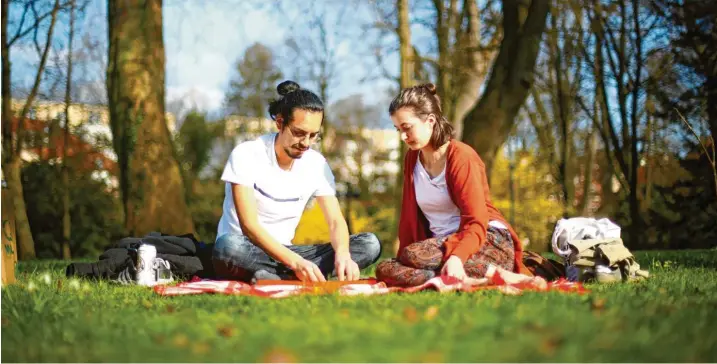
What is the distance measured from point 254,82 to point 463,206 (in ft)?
71.8

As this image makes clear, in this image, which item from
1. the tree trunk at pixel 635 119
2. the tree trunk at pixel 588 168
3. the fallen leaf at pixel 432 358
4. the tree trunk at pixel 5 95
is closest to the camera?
the fallen leaf at pixel 432 358

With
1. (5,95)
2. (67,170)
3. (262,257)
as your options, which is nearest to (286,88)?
(262,257)

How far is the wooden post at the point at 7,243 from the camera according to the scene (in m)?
5.77

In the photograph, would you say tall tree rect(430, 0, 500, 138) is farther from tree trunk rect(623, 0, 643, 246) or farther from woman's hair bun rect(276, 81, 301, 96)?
woman's hair bun rect(276, 81, 301, 96)

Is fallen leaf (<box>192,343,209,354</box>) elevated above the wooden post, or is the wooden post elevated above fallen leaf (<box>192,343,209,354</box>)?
the wooden post

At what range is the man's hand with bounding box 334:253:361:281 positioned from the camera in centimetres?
544

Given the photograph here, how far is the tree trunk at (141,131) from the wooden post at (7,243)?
4.40 meters

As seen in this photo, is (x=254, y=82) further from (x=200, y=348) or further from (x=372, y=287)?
(x=200, y=348)

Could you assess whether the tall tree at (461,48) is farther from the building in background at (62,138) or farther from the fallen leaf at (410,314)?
the fallen leaf at (410,314)

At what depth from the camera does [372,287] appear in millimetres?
5133


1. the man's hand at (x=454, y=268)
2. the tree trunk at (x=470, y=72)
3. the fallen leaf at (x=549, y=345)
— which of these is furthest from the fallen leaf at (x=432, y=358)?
the tree trunk at (x=470, y=72)

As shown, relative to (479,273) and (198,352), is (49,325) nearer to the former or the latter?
(198,352)

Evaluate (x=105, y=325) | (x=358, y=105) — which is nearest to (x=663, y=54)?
(x=105, y=325)

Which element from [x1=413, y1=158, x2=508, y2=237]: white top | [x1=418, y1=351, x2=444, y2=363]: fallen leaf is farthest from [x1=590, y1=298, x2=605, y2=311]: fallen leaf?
[x1=413, y1=158, x2=508, y2=237]: white top
